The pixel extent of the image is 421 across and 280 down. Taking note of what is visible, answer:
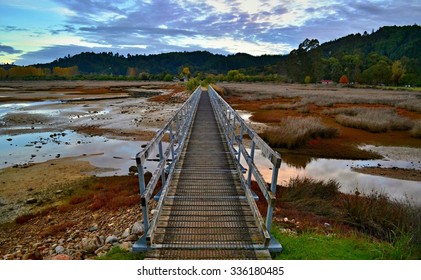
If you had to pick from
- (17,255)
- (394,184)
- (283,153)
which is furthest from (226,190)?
(283,153)

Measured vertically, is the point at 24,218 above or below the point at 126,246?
below

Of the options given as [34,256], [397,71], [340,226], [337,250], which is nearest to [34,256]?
[34,256]

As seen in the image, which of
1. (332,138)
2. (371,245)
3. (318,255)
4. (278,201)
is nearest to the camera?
(318,255)

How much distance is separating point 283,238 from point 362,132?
58.3 ft

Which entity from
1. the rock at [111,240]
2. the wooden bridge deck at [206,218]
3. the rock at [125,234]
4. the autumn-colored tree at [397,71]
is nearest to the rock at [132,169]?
the wooden bridge deck at [206,218]

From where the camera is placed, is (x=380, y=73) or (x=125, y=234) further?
(x=380, y=73)

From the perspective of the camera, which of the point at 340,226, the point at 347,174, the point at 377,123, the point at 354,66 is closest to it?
the point at 340,226

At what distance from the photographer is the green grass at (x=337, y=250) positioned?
3.73 m

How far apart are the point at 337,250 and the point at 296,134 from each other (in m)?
12.2

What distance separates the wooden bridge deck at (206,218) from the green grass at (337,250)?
0.46 metres

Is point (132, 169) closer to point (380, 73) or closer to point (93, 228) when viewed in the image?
point (93, 228)

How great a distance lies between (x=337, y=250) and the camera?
394cm

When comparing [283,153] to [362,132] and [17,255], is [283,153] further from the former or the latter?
[17,255]
